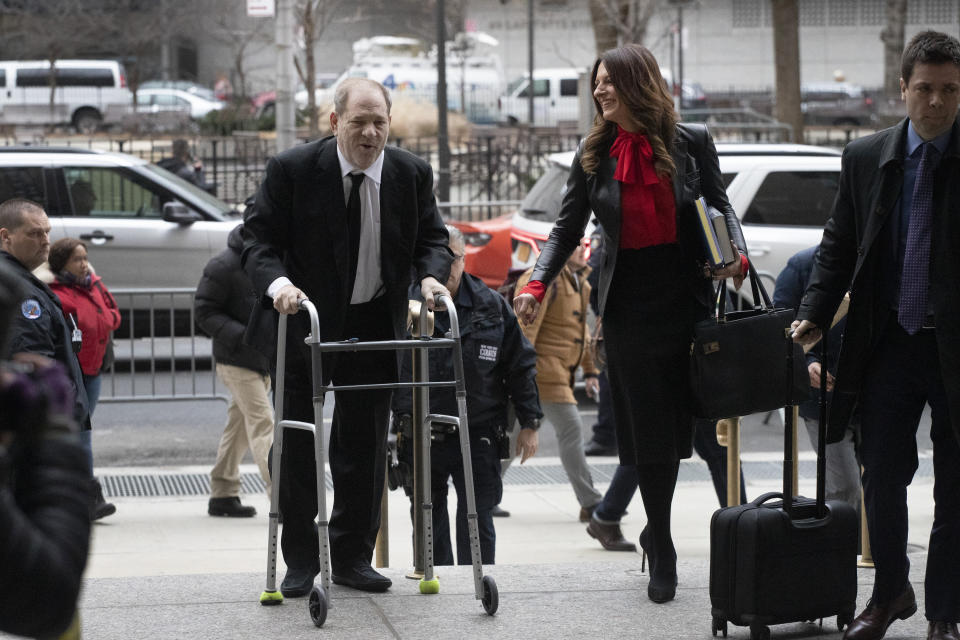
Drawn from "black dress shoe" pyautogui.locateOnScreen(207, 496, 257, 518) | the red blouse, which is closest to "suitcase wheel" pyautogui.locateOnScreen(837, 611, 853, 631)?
the red blouse

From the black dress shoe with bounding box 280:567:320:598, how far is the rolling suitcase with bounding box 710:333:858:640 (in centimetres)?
146

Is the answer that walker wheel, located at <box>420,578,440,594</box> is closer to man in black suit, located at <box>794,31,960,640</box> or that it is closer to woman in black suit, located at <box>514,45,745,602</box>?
woman in black suit, located at <box>514,45,745,602</box>

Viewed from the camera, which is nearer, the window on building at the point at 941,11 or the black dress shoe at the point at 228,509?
the black dress shoe at the point at 228,509

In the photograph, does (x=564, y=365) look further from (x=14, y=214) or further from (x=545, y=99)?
(x=545, y=99)

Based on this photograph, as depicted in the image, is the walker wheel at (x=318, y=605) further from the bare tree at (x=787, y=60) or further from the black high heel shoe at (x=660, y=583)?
the bare tree at (x=787, y=60)

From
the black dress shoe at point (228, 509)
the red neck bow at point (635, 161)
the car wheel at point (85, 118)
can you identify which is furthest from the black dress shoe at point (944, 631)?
the car wheel at point (85, 118)

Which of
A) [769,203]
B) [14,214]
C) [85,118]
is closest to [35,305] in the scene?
[14,214]

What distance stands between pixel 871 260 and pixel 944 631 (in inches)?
45.8

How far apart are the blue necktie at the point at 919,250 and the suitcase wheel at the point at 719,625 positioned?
1.09m

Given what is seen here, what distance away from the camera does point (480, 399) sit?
241 inches

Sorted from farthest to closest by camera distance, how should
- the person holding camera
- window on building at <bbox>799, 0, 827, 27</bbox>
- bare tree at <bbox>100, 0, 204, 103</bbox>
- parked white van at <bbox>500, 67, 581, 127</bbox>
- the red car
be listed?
window on building at <bbox>799, 0, 827, 27</bbox>
parked white van at <bbox>500, 67, 581, 127</bbox>
bare tree at <bbox>100, 0, 204, 103</bbox>
the red car
the person holding camera

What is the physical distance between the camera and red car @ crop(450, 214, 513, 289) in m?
13.2

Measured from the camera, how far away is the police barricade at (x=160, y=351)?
10.1m

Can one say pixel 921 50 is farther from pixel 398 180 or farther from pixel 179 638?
pixel 179 638
